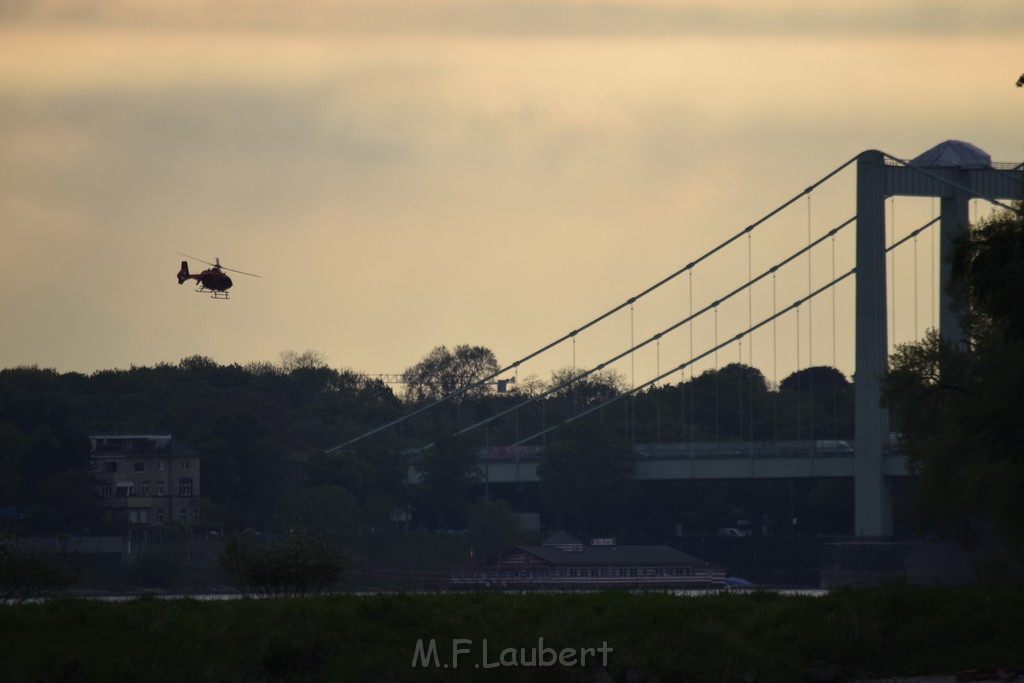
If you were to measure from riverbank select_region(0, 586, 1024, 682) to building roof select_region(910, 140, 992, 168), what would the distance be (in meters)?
72.5

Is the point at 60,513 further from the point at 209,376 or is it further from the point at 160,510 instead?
the point at 209,376

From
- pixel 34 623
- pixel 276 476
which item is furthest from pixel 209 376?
pixel 34 623

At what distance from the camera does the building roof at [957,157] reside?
109438 millimetres

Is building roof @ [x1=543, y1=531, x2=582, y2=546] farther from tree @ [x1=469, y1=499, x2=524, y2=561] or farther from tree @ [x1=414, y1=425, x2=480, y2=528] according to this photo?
tree @ [x1=414, y1=425, x2=480, y2=528]

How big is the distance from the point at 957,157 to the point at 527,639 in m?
77.6

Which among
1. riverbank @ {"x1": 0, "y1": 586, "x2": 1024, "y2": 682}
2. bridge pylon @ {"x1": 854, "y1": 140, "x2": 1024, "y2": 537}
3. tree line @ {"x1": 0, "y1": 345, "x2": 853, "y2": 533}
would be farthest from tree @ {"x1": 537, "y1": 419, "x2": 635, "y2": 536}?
riverbank @ {"x1": 0, "y1": 586, "x2": 1024, "y2": 682}

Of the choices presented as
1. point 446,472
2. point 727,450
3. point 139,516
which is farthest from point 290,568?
point 446,472

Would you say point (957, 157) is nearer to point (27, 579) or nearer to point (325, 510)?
point (325, 510)

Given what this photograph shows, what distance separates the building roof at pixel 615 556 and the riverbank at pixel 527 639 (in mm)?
89458

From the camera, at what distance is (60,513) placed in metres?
132

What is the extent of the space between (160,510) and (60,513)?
10.8m

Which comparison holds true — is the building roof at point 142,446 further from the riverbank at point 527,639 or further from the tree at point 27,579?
the riverbank at point 527,639

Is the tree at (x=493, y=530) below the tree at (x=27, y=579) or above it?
below

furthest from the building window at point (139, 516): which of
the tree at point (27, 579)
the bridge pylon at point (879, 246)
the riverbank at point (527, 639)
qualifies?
the riverbank at point (527, 639)
